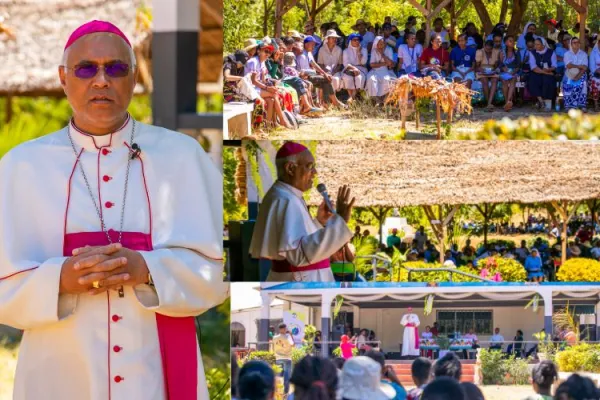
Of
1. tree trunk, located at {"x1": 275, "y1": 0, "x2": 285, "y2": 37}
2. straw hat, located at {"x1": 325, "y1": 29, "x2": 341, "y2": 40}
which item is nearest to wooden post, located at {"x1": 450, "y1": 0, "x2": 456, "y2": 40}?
straw hat, located at {"x1": 325, "y1": 29, "x2": 341, "y2": 40}

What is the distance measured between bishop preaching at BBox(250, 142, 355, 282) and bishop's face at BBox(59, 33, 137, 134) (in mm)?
1248

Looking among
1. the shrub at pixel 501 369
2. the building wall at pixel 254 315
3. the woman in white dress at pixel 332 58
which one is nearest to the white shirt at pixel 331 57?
the woman in white dress at pixel 332 58

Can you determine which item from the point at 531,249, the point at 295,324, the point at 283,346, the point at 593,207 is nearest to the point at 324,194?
the point at 295,324

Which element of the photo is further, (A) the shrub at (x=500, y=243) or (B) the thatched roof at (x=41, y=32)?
(B) the thatched roof at (x=41, y=32)

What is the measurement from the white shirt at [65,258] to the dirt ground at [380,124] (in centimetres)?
119

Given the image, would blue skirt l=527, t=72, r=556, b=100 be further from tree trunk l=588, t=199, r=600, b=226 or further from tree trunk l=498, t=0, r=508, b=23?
tree trunk l=588, t=199, r=600, b=226

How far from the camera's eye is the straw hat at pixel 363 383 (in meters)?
5.45

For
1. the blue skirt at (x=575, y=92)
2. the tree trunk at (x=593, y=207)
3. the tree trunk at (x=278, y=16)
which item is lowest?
the tree trunk at (x=593, y=207)

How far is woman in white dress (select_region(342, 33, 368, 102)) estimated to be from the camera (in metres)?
5.64

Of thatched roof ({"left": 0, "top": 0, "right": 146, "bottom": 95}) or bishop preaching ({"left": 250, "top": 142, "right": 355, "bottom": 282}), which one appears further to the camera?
thatched roof ({"left": 0, "top": 0, "right": 146, "bottom": 95})

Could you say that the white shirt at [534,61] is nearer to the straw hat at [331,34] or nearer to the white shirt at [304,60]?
the straw hat at [331,34]

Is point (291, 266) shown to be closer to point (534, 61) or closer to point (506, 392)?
point (506, 392)

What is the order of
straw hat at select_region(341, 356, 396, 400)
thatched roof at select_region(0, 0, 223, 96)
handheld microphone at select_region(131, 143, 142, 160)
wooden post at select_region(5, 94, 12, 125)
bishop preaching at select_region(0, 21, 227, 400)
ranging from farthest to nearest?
wooden post at select_region(5, 94, 12, 125), thatched roof at select_region(0, 0, 223, 96), straw hat at select_region(341, 356, 396, 400), handheld microphone at select_region(131, 143, 142, 160), bishop preaching at select_region(0, 21, 227, 400)

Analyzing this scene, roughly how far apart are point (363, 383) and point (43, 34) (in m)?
2.27
